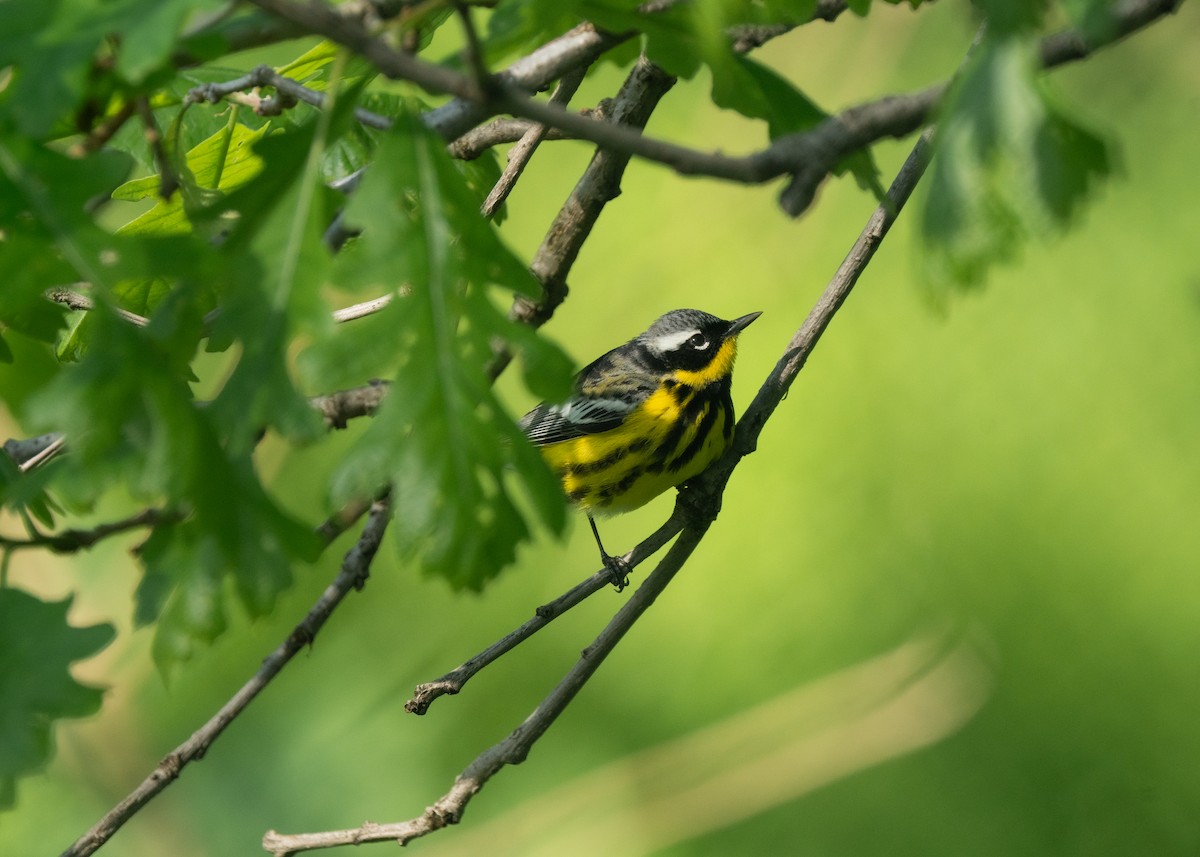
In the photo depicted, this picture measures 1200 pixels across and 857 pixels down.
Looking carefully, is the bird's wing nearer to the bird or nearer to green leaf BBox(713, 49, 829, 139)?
the bird

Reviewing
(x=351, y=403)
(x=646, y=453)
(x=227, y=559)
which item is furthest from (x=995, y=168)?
(x=646, y=453)

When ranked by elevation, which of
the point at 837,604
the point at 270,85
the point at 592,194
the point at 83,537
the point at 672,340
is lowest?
the point at 837,604

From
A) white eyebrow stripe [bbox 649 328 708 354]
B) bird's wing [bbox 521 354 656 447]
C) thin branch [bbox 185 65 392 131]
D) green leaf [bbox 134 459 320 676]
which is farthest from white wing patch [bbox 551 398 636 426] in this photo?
green leaf [bbox 134 459 320 676]

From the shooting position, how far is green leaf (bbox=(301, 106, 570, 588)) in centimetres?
67

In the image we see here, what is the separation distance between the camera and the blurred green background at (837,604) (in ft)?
5.83

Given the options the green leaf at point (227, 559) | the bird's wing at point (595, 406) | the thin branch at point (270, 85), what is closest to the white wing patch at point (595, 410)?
the bird's wing at point (595, 406)

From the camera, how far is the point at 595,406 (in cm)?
201

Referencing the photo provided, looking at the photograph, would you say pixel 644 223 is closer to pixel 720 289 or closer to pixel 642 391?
pixel 720 289

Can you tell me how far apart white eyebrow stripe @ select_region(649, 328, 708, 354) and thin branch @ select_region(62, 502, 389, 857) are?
92 centimetres

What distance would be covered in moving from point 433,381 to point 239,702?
0.52 metres

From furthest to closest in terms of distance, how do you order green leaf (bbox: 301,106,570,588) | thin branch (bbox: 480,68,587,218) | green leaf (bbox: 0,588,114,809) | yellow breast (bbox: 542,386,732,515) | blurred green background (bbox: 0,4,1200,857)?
1. yellow breast (bbox: 542,386,732,515)
2. blurred green background (bbox: 0,4,1200,857)
3. thin branch (bbox: 480,68,587,218)
4. green leaf (bbox: 0,588,114,809)
5. green leaf (bbox: 301,106,570,588)

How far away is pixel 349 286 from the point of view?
69 cm

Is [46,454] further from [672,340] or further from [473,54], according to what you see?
[672,340]

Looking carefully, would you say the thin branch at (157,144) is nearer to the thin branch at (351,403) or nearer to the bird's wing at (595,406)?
the thin branch at (351,403)
